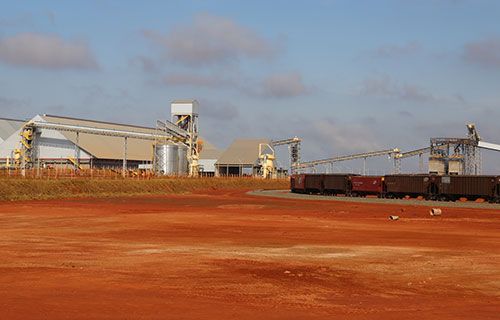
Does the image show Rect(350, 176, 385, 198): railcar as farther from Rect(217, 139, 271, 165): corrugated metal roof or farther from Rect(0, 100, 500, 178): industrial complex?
Rect(217, 139, 271, 165): corrugated metal roof

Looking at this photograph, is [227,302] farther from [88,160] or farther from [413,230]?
[88,160]

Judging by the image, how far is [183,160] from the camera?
361ft

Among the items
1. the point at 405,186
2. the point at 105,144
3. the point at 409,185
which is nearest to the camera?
the point at 409,185

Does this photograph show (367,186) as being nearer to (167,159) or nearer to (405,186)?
(405,186)

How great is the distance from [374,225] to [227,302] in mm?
23649

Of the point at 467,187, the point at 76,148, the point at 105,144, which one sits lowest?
the point at 467,187

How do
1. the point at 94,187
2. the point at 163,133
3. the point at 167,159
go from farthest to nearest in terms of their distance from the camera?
the point at 163,133 < the point at 167,159 < the point at 94,187

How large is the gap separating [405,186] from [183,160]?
1951 inches

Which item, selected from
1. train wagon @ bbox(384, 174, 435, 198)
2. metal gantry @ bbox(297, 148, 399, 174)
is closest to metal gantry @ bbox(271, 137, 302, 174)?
metal gantry @ bbox(297, 148, 399, 174)

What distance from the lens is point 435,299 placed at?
13266mm

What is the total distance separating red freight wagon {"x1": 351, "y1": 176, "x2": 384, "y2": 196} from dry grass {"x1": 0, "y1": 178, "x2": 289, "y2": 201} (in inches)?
979

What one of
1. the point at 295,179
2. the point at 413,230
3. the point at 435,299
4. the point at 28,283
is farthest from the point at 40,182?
the point at 435,299

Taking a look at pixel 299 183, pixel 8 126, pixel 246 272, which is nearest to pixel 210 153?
pixel 8 126

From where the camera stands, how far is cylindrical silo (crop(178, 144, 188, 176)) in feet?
358
